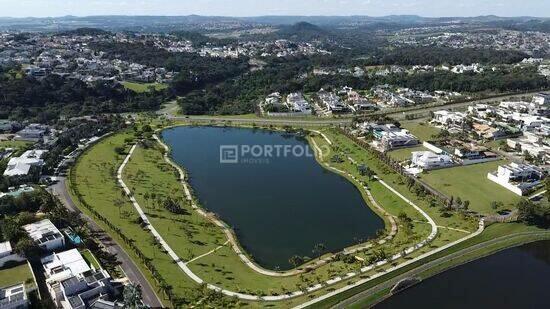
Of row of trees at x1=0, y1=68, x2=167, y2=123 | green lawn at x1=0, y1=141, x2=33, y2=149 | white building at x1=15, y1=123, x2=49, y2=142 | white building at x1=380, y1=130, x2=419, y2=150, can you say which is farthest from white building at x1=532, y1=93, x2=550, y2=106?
green lawn at x1=0, y1=141, x2=33, y2=149

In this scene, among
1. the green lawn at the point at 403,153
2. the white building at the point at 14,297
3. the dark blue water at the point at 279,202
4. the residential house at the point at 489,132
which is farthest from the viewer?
the residential house at the point at 489,132

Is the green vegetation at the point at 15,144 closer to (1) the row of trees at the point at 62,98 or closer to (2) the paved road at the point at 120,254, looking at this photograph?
(1) the row of trees at the point at 62,98

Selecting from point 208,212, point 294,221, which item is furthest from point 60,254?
point 294,221

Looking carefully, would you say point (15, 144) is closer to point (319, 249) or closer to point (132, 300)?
point (132, 300)

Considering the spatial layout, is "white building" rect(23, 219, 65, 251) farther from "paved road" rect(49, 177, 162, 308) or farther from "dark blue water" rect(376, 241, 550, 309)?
"dark blue water" rect(376, 241, 550, 309)

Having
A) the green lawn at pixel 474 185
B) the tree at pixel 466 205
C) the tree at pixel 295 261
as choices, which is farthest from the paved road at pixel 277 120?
the tree at pixel 295 261

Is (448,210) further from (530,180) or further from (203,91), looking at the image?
(203,91)
